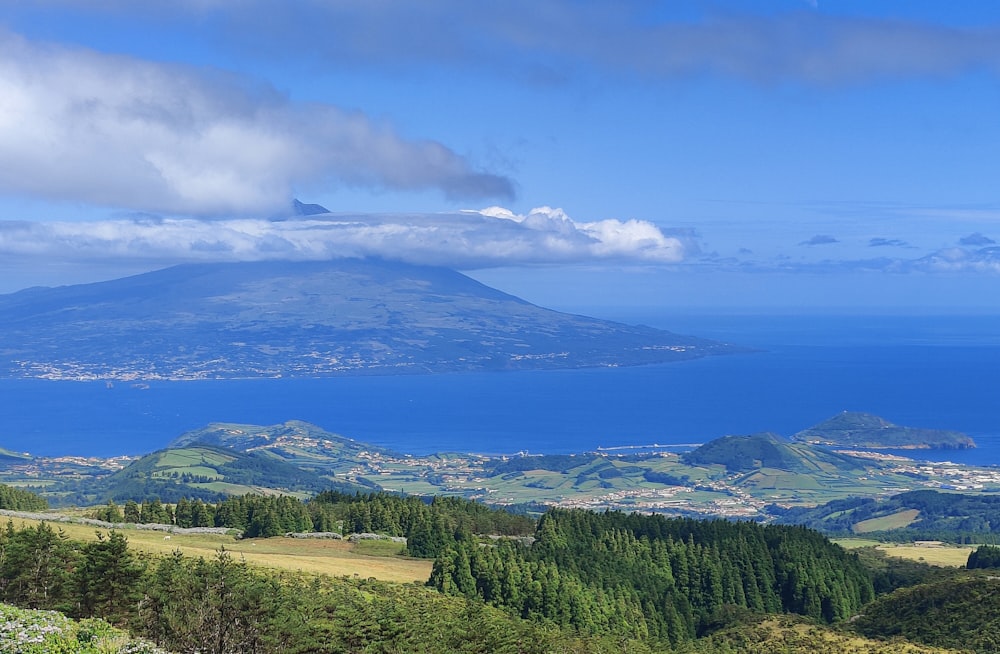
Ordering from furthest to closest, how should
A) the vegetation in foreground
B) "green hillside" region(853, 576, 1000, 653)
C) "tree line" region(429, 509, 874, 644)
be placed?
1. "tree line" region(429, 509, 874, 644)
2. "green hillside" region(853, 576, 1000, 653)
3. the vegetation in foreground

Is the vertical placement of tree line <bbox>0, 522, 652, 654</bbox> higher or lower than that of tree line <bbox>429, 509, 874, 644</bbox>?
higher

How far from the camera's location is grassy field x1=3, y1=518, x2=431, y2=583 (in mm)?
60281

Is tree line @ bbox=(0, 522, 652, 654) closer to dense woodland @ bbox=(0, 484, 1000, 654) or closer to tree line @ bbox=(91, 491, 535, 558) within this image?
dense woodland @ bbox=(0, 484, 1000, 654)

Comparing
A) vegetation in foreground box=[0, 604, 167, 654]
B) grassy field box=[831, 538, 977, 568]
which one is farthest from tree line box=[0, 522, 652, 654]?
grassy field box=[831, 538, 977, 568]

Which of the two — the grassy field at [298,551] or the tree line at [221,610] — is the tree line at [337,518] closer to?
the grassy field at [298,551]

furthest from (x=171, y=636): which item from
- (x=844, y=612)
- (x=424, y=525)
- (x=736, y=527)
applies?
(x=736, y=527)

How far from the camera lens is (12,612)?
31141 millimetres

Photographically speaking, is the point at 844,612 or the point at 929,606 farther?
the point at 844,612

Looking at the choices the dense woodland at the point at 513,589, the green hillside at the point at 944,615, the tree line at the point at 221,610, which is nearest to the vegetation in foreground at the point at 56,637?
the tree line at the point at 221,610

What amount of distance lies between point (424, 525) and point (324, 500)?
19222mm

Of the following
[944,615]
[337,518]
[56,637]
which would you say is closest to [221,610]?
[56,637]

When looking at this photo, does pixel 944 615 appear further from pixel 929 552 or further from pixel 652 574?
pixel 929 552

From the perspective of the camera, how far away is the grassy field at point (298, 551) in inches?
2373

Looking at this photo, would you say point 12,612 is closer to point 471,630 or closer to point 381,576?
point 471,630
